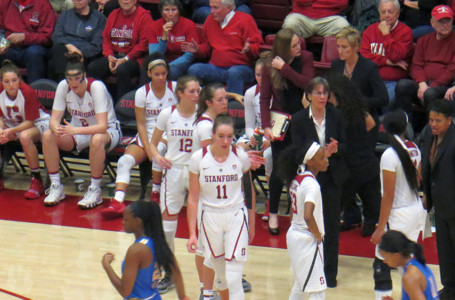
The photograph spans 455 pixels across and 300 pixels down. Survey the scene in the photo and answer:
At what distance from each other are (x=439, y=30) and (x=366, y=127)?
2.33m

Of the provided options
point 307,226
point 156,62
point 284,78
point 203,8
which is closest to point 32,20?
point 203,8

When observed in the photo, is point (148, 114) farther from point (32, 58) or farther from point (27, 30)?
point (27, 30)

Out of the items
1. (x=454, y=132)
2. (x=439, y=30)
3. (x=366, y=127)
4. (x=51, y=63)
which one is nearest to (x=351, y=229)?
(x=366, y=127)

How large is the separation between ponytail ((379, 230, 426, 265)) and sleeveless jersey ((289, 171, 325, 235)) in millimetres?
798

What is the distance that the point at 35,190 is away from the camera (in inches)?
292

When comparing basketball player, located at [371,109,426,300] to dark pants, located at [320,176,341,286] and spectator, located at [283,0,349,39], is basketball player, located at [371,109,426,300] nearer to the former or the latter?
dark pants, located at [320,176,341,286]

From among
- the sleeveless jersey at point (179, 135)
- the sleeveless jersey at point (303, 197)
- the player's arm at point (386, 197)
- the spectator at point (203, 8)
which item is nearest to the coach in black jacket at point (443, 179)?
the player's arm at point (386, 197)

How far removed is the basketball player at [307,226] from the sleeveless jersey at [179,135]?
3.78 feet

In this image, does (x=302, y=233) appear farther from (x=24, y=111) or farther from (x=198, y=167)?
(x=24, y=111)

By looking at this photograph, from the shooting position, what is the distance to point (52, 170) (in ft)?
23.6

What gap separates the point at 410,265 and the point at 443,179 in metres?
1.49

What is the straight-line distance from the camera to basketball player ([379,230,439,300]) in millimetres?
3484

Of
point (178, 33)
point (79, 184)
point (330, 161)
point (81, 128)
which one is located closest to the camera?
point (330, 161)

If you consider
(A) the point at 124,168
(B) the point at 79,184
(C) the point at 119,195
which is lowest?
(B) the point at 79,184
